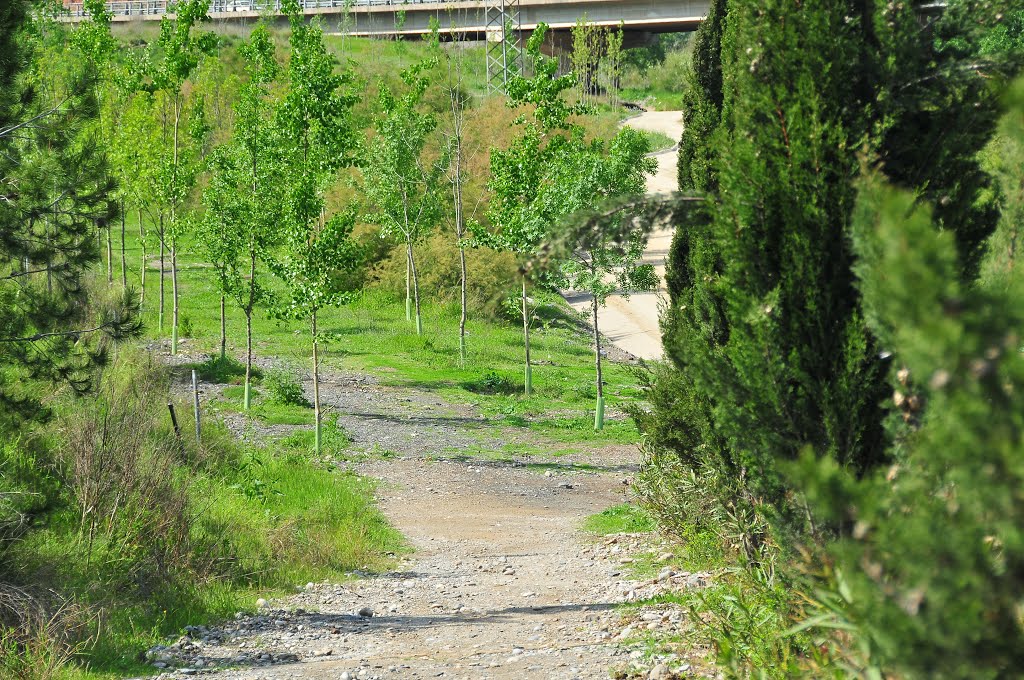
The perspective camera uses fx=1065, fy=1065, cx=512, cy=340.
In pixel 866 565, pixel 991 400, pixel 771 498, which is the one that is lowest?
pixel 771 498

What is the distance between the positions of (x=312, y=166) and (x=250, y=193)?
15.6 feet

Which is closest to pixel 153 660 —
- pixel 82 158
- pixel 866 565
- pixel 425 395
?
pixel 82 158

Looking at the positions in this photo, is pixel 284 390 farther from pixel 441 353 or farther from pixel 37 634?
pixel 37 634

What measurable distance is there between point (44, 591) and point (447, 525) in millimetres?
6067

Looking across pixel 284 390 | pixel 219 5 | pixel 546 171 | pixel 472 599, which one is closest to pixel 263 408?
pixel 284 390

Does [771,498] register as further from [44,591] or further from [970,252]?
[44,591]

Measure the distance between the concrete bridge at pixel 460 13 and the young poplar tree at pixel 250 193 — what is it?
3606 cm

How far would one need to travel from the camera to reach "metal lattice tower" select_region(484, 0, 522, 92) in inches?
1812

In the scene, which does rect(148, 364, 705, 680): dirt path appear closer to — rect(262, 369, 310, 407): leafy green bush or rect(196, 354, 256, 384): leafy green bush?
Result: rect(262, 369, 310, 407): leafy green bush

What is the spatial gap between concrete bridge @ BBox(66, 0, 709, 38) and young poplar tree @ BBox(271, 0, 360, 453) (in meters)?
39.2

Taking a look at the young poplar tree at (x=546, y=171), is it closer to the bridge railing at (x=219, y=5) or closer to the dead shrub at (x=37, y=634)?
the dead shrub at (x=37, y=634)

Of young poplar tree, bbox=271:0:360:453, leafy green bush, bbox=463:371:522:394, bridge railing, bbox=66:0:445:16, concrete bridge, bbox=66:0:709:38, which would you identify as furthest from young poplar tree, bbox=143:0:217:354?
bridge railing, bbox=66:0:445:16

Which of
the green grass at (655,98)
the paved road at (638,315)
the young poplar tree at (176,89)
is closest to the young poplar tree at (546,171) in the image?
the paved road at (638,315)

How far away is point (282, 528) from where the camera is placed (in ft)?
35.8
